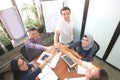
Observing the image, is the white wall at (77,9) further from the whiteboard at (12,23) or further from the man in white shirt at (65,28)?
the whiteboard at (12,23)

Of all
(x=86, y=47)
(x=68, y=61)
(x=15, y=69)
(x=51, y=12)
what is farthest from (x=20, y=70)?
(x=51, y=12)

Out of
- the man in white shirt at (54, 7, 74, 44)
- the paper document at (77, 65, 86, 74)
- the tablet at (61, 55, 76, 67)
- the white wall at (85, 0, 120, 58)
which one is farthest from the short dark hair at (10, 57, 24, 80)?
the white wall at (85, 0, 120, 58)

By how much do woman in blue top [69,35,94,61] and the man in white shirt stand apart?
367 millimetres

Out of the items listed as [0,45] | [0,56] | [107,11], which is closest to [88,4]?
A: [107,11]

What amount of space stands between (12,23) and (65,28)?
1376 millimetres

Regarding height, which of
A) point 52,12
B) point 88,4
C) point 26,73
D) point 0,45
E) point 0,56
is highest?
point 88,4

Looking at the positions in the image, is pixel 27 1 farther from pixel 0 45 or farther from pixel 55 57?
pixel 55 57

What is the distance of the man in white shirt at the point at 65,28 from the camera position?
215 cm

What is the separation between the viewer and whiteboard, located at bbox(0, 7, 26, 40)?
252cm

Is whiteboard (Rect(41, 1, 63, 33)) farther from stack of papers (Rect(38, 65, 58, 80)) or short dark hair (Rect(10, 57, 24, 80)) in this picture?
short dark hair (Rect(10, 57, 24, 80))

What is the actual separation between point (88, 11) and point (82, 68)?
138 cm

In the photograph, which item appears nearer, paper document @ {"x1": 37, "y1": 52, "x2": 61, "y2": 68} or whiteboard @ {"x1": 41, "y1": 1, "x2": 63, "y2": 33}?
paper document @ {"x1": 37, "y1": 52, "x2": 61, "y2": 68}

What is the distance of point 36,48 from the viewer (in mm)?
2031

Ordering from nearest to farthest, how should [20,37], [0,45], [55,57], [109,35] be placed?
1. [55,57]
2. [109,35]
3. [0,45]
4. [20,37]
